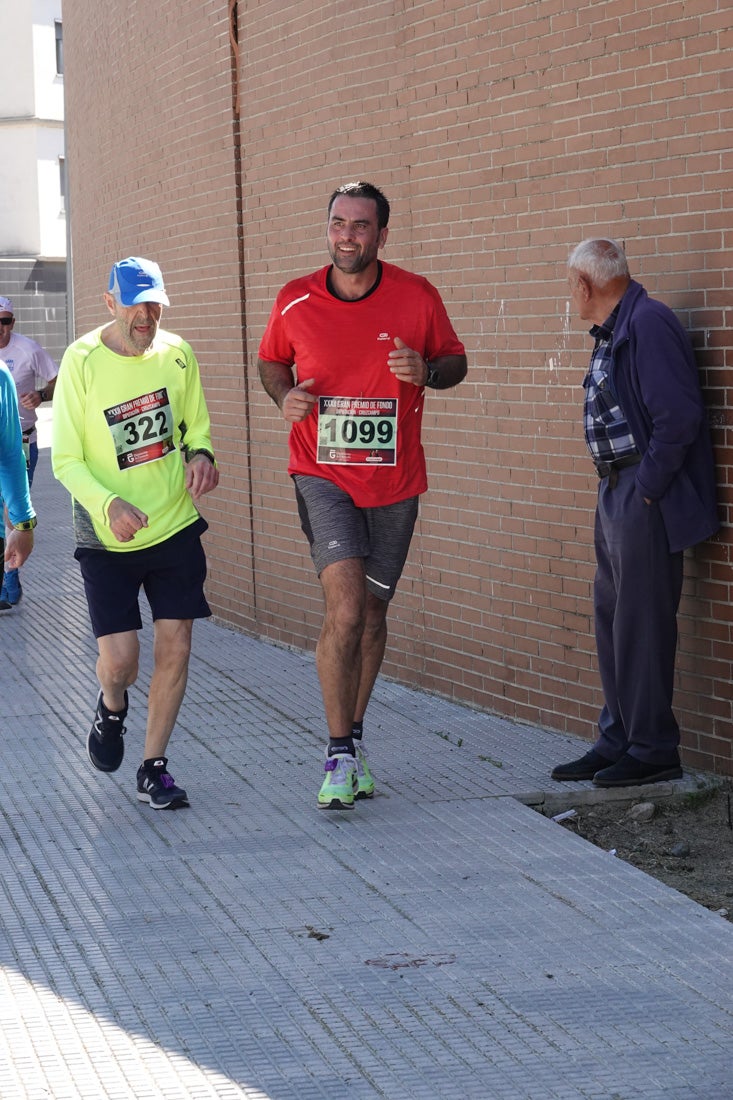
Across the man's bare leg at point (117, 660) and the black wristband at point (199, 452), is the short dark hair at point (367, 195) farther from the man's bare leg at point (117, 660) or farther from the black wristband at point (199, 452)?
the man's bare leg at point (117, 660)

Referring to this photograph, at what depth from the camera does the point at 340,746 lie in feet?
20.6

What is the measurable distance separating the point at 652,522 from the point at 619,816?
3.46 ft

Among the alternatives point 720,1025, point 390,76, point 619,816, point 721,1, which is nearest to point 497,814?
point 619,816

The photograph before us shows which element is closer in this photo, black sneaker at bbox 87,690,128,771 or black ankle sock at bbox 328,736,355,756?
black ankle sock at bbox 328,736,355,756

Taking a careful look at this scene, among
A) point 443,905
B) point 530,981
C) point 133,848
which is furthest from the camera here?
point 133,848

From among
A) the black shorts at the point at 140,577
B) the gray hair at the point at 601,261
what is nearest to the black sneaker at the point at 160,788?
the black shorts at the point at 140,577

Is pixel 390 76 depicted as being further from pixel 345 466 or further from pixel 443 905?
pixel 443 905

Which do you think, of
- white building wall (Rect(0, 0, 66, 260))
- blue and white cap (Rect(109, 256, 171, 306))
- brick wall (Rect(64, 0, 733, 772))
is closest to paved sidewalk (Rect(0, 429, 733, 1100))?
brick wall (Rect(64, 0, 733, 772))

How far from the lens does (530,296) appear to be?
741 cm

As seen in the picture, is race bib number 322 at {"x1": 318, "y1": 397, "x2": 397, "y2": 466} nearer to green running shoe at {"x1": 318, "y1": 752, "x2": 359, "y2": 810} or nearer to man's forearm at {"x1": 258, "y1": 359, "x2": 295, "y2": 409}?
man's forearm at {"x1": 258, "y1": 359, "x2": 295, "y2": 409}

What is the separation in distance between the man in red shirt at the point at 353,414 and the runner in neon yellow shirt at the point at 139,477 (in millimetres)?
402

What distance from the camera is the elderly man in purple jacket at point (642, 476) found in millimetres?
6094

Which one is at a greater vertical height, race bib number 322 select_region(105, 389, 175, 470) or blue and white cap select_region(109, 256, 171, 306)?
blue and white cap select_region(109, 256, 171, 306)

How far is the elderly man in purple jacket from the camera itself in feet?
20.0
